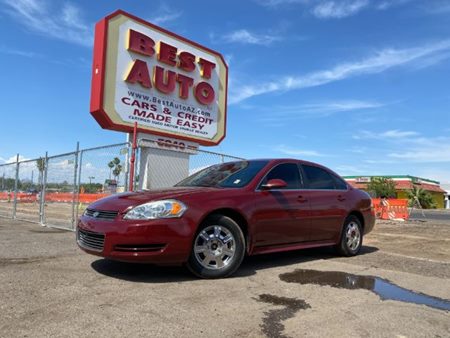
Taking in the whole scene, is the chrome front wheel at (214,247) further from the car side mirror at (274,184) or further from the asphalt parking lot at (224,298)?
the car side mirror at (274,184)

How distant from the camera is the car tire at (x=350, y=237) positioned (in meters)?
7.22

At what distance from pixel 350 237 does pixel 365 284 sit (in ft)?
7.24

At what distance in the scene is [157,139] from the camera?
37.8 feet

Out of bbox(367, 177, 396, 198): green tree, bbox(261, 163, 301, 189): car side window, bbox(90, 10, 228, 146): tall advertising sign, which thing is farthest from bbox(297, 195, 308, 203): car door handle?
bbox(367, 177, 396, 198): green tree

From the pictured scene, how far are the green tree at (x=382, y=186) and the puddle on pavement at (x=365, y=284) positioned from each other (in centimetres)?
6422

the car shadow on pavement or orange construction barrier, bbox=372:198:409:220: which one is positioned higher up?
orange construction barrier, bbox=372:198:409:220

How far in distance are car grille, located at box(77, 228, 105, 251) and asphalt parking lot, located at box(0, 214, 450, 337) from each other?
343mm

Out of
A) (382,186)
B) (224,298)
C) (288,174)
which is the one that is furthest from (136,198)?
(382,186)

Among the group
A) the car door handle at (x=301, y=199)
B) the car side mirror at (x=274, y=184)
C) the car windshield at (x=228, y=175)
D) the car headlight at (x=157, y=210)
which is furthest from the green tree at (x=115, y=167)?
the car headlight at (x=157, y=210)

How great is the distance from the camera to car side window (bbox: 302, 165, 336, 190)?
6.88 meters

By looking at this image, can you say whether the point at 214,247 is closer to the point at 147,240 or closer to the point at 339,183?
the point at 147,240

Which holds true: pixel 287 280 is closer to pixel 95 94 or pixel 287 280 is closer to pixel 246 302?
pixel 246 302

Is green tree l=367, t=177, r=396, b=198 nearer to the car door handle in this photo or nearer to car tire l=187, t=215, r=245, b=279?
the car door handle

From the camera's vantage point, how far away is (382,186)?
6975 centimetres
